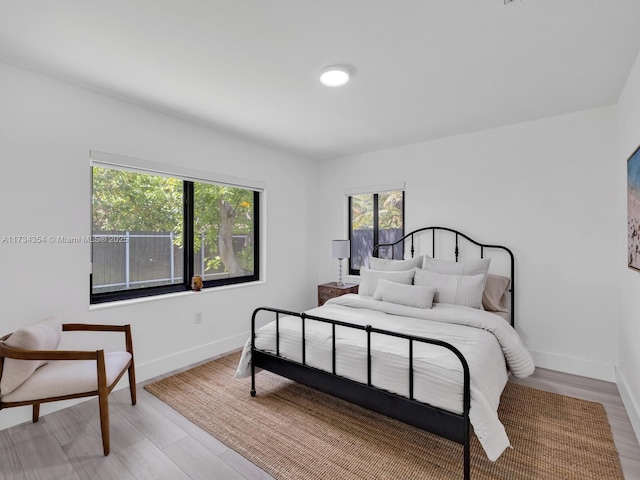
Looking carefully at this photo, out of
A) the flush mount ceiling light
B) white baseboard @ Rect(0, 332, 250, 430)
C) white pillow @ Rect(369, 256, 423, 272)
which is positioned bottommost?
white baseboard @ Rect(0, 332, 250, 430)

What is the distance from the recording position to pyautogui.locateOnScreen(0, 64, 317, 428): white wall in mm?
2283

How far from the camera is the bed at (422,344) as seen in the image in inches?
70.6

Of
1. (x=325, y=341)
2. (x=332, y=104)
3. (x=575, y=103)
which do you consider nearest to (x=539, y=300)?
(x=575, y=103)

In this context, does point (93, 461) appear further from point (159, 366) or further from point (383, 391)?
point (383, 391)

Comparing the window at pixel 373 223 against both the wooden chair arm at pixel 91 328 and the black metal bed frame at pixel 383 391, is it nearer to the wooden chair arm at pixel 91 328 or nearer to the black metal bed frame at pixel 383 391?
the black metal bed frame at pixel 383 391

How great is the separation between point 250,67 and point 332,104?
0.86 meters

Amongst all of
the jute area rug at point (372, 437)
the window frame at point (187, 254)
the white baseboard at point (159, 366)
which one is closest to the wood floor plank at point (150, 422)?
the jute area rug at point (372, 437)

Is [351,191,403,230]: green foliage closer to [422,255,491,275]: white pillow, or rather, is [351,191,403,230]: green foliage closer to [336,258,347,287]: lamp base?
[336,258,347,287]: lamp base

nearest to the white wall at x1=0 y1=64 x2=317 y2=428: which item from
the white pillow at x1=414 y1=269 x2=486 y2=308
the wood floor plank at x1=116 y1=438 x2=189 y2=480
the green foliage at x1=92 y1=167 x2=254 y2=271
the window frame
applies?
the window frame

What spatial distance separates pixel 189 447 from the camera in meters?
2.06

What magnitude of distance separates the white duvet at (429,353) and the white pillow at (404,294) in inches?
3.5

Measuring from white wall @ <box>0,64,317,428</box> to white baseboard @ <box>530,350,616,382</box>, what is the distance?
3.15 meters

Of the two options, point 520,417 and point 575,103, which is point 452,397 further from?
point 575,103

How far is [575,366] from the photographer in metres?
3.07
